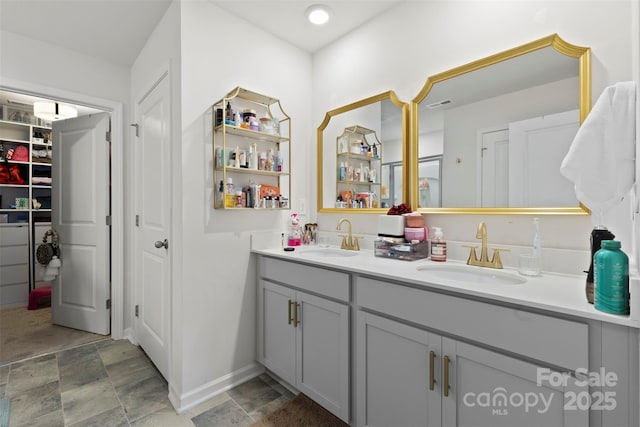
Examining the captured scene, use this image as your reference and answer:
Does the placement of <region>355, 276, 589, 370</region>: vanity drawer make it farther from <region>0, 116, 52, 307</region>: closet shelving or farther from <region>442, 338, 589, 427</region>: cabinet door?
<region>0, 116, 52, 307</region>: closet shelving

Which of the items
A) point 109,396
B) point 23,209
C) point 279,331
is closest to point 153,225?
point 109,396

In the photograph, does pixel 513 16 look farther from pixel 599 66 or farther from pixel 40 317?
pixel 40 317

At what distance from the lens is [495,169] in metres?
Result: 1.52

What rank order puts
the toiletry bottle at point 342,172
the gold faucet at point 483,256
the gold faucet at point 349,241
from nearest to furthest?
1. the gold faucet at point 483,256
2. the gold faucet at point 349,241
3. the toiletry bottle at point 342,172

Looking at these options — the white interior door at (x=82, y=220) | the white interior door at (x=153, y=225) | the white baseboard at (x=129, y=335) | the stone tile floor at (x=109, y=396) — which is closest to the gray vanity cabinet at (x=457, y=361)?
the stone tile floor at (x=109, y=396)

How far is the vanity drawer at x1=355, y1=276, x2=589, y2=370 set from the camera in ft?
2.91

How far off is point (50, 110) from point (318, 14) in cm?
283

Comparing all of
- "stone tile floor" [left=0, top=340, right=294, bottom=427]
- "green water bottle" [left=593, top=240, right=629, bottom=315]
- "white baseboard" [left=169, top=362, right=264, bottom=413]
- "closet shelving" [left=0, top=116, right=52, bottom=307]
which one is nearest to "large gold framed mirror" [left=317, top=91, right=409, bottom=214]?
"green water bottle" [left=593, top=240, right=629, bottom=315]

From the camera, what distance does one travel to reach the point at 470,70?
5.28ft

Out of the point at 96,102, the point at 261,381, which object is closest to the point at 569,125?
the point at 261,381

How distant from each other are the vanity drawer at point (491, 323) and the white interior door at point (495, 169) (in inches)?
27.0

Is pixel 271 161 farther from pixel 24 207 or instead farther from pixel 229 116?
pixel 24 207

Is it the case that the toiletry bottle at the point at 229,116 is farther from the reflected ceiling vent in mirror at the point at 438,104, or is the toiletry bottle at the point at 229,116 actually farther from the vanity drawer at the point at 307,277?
the reflected ceiling vent in mirror at the point at 438,104

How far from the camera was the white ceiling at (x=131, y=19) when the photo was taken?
1.95 metres
